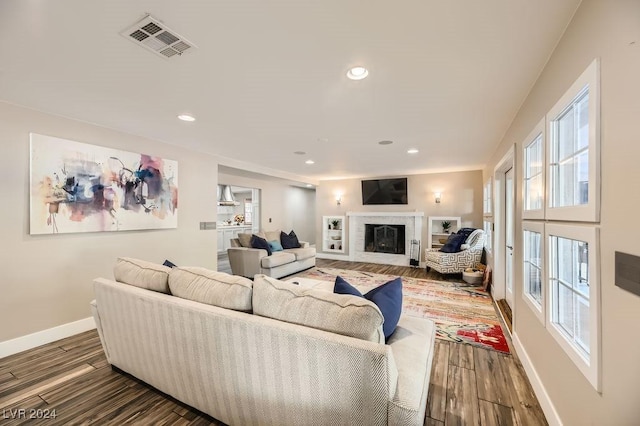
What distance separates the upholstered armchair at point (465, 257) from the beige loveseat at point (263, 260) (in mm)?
2936

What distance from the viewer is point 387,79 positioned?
1.96 meters

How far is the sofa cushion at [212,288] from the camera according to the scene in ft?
5.03

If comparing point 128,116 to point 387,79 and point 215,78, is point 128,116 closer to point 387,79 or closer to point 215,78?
point 215,78

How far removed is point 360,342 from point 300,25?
167 centimetres

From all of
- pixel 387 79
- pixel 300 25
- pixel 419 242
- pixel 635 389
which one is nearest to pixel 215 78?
pixel 300 25

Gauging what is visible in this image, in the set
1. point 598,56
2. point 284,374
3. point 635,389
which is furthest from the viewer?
point 284,374

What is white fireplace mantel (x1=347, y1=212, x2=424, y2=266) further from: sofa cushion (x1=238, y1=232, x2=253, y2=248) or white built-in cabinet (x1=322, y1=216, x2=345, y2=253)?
sofa cushion (x1=238, y1=232, x2=253, y2=248)

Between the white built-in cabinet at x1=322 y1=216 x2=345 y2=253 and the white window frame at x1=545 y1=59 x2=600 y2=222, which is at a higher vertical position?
the white window frame at x1=545 y1=59 x2=600 y2=222

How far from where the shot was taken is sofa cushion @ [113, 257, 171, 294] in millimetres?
1826

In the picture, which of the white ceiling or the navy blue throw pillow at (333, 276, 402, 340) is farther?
the navy blue throw pillow at (333, 276, 402, 340)

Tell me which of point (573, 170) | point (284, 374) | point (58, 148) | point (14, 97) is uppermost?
point (14, 97)

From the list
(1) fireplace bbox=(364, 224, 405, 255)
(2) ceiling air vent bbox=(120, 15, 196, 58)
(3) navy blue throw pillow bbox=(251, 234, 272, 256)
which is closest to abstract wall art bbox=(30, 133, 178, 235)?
(3) navy blue throw pillow bbox=(251, 234, 272, 256)

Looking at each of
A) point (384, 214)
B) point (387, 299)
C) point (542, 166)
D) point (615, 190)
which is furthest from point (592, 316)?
point (384, 214)

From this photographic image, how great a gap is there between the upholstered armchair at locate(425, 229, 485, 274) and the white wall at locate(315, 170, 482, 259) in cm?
97
